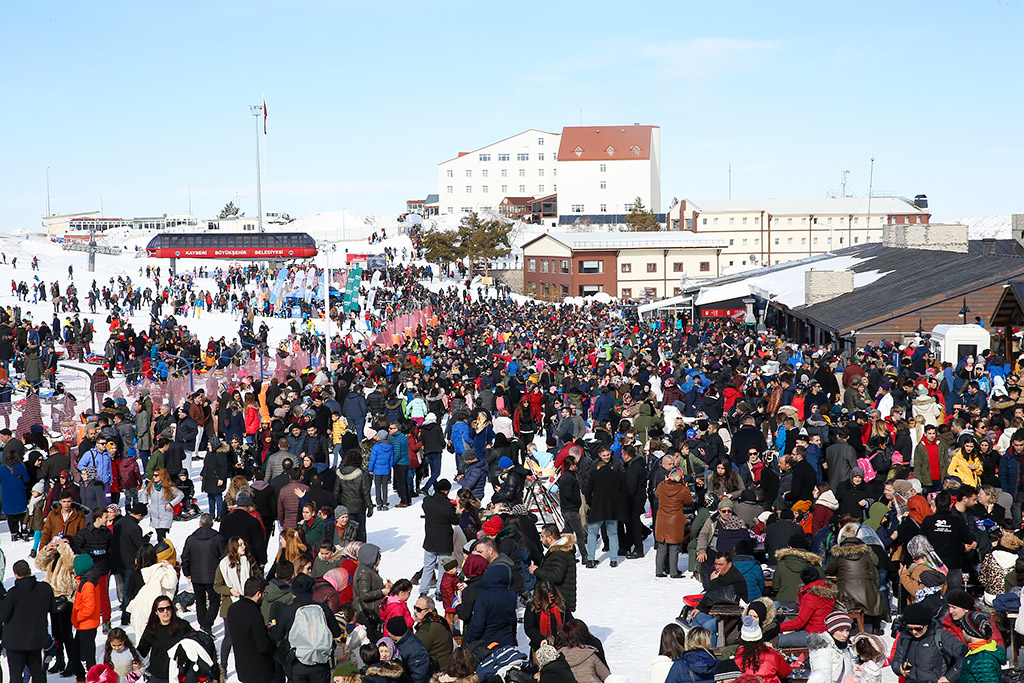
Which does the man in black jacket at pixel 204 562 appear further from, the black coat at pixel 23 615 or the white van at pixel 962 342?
the white van at pixel 962 342

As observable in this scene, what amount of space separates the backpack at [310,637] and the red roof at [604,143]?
10728 cm

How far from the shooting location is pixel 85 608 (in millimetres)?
8484

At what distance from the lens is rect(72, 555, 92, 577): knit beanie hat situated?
8703 mm

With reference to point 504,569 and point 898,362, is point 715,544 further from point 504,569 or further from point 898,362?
point 898,362

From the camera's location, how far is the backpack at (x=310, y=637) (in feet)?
23.3

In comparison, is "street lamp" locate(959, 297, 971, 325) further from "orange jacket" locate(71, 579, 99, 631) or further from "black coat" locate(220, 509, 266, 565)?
"orange jacket" locate(71, 579, 99, 631)

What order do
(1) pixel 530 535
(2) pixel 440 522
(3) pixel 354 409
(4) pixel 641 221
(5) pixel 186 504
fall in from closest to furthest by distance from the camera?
1. (1) pixel 530 535
2. (2) pixel 440 522
3. (5) pixel 186 504
4. (3) pixel 354 409
5. (4) pixel 641 221

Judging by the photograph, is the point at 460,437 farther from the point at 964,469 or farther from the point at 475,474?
the point at 964,469

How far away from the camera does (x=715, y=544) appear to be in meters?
9.52

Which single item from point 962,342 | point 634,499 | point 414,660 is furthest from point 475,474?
point 962,342

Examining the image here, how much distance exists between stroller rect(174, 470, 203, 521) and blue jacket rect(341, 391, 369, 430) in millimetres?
Result: 3667

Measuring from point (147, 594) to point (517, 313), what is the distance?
39118mm

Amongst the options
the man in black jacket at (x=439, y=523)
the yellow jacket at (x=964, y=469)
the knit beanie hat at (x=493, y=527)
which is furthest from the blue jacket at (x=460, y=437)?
the yellow jacket at (x=964, y=469)

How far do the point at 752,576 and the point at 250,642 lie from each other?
13.5ft
